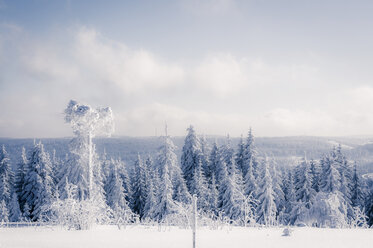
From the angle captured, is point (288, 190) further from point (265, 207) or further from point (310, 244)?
point (310, 244)

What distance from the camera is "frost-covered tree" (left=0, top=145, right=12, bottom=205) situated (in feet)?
128

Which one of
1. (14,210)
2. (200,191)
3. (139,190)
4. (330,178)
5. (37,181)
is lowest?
(14,210)

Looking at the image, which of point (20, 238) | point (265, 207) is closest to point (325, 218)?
point (265, 207)

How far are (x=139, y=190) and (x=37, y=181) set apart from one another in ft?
48.6

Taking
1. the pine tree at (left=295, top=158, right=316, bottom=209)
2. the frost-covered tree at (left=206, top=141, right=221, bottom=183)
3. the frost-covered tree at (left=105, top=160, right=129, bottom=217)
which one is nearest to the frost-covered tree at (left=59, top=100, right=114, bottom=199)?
the frost-covered tree at (left=105, top=160, right=129, bottom=217)

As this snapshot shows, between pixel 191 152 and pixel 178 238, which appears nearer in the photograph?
pixel 178 238

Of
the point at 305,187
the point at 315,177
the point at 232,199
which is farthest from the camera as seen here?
the point at 315,177

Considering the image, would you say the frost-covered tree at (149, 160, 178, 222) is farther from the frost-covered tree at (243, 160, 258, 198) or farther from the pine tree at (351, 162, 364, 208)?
the pine tree at (351, 162, 364, 208)

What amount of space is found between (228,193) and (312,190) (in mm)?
11827

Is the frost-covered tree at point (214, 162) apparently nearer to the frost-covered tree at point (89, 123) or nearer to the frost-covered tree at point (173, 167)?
the frost-covered tree at point (173, 167)

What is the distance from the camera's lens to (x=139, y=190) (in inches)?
1844

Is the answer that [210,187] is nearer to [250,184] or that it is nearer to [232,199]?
[250,184]

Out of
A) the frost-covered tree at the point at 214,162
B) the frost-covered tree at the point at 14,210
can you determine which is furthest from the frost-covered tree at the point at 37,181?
the frost-covered tree at the point at 214,162

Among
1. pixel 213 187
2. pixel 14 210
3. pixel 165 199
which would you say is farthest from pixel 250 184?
pixel 14 210
